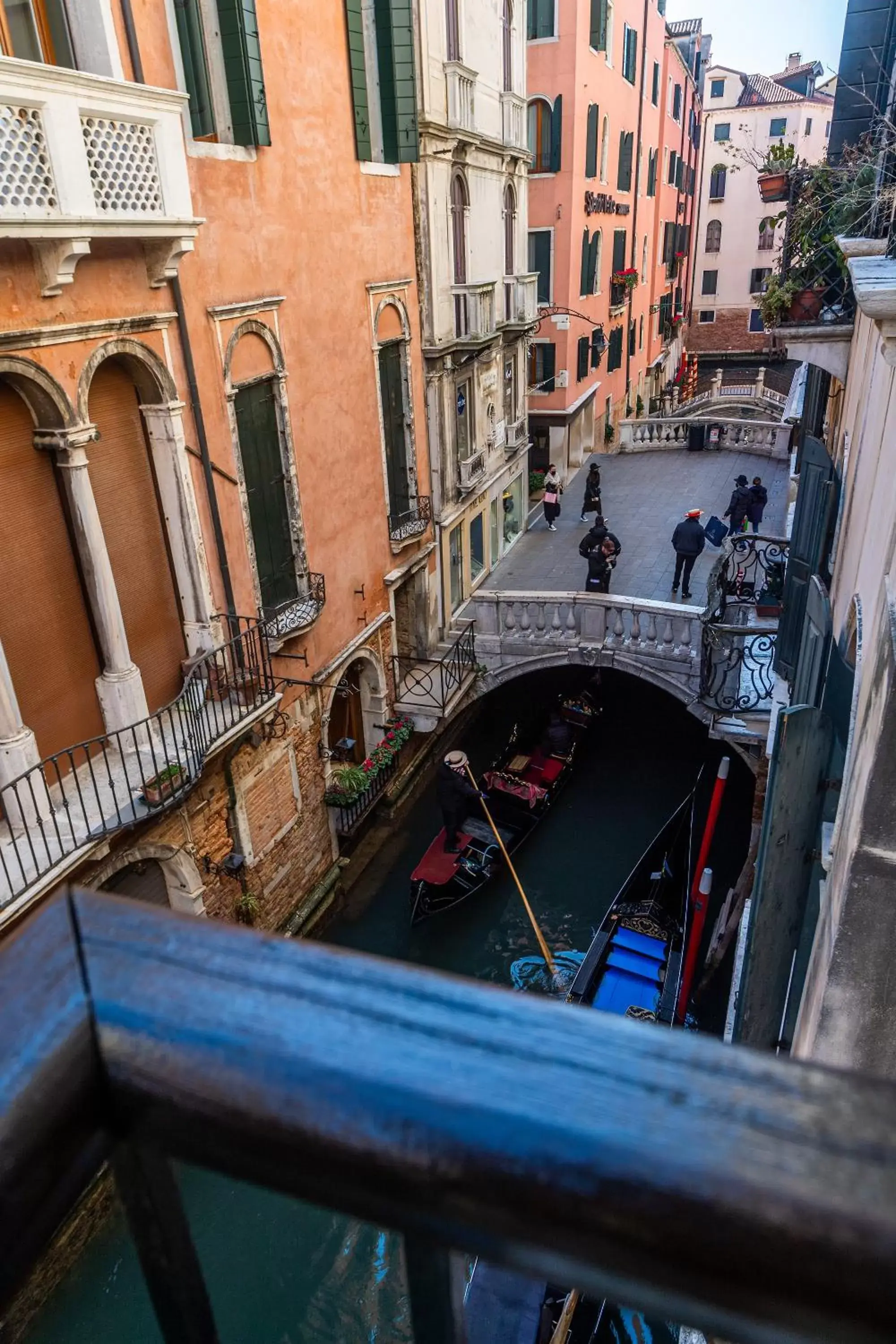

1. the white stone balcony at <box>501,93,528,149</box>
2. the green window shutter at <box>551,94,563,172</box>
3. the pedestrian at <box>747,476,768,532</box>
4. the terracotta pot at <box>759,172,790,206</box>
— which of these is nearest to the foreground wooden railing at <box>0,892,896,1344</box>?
the terracotta pot at <box>759,172,790,206</box>

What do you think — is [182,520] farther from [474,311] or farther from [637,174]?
[637,174]

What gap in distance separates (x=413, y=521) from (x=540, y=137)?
12.9 meters

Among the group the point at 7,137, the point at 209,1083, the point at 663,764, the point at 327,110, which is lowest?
the point at 663,764

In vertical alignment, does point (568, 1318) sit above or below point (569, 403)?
below

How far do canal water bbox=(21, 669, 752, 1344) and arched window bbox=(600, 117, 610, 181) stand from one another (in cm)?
1405

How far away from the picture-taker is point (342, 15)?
31.7 ft

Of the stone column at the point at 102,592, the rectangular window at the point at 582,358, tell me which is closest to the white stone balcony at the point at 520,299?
the rectangular window at the point at 582,358

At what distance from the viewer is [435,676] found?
44.4 feet

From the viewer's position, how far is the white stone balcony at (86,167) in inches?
219

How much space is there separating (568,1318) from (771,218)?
340 inches

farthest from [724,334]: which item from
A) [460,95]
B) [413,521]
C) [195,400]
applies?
[195,400]

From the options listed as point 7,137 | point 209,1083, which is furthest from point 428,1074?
point 7,137

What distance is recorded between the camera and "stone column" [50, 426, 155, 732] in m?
6.77

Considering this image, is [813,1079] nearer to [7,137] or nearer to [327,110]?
[7,137]
